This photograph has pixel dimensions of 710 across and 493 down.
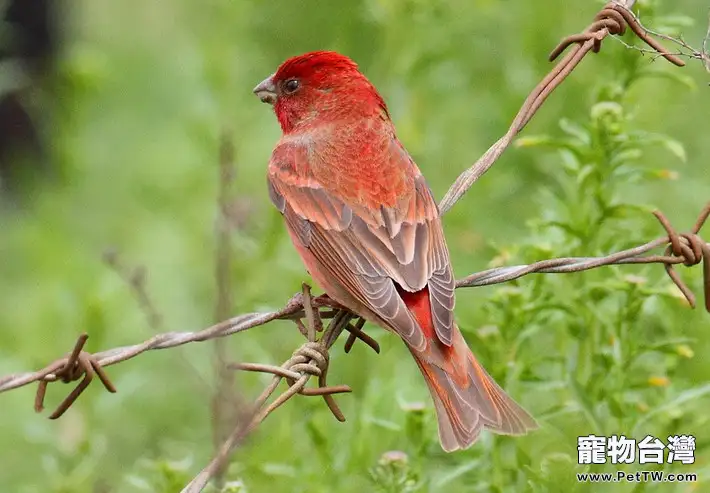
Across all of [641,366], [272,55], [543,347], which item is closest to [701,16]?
[272,55]

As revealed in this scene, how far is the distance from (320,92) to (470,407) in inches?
74.9

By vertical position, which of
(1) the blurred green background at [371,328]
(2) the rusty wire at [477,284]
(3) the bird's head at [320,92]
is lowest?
(1) the blurred green background at [371,328]

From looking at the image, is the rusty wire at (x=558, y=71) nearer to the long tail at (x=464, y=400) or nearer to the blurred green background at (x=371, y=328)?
the long tail at (x=464, y=400)

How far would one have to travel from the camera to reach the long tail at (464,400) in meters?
4.15

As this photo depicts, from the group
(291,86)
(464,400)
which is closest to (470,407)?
(464,400)

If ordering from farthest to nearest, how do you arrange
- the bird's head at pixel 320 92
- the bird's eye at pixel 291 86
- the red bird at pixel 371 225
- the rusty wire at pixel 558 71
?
the bird's eye at pixel 291 86
the bird's head at pixel 320 92
the red bird at pixel 371 225
the rusty wire at pixel 558 71

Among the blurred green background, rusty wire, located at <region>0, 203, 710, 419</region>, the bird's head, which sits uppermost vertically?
the bird's head

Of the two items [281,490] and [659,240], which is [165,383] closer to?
[281,490]

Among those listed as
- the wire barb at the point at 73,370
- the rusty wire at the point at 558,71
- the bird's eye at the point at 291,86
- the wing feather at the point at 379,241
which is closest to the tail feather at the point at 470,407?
the wing feather at the point at 379,241


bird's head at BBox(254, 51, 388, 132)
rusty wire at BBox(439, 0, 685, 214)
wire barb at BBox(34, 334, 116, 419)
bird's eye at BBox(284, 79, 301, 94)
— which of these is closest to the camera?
wire barb at BBox(34, 334, 116, 419)

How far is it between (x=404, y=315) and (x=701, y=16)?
18.8 ft

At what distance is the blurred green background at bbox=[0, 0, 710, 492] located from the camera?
466 cm

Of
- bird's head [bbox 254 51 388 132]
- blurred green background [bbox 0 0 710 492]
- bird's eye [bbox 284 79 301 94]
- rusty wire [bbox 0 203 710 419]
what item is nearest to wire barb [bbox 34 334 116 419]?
rusty wire [bbox 0 203 710 419]

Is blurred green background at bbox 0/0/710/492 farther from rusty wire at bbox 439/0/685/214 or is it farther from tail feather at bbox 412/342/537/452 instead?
rusty wire at bbox 439/0/685/214
